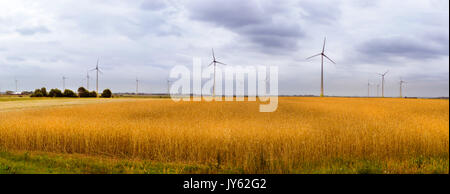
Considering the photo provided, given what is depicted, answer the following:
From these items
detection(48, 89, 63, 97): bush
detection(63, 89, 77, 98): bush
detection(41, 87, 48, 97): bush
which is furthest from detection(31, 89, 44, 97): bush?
detection(63, 89, 77, 98): bush

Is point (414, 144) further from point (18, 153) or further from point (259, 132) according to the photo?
point (18, 153)

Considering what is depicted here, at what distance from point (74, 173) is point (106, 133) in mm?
5502

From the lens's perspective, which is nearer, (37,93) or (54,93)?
(37,93)

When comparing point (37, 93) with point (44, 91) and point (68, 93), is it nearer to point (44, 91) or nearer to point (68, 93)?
point (44, 91)

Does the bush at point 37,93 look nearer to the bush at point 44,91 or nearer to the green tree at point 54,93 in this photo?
the bush at point 44,91

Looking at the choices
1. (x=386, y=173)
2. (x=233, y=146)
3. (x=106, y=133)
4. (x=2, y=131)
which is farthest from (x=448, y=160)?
(x=2, y=131)

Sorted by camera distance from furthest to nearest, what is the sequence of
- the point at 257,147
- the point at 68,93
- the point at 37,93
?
the point at 68,93, the point at 37,93, the point at 257,147

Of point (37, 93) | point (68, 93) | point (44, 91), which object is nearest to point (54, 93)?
point (44, 91)

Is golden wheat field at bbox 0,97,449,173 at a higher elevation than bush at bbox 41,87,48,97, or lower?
lower

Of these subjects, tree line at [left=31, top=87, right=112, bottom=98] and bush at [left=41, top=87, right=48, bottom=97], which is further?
bush at [left=41, top=87, right=48, bottom=97]

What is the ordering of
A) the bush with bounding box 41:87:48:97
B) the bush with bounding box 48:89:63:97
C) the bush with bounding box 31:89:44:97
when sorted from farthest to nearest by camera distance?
the bush with bounding box 48:89:63:97 < the bush with bounding box 41:87:48:97 < the bush with bounding box 31:89:44:97

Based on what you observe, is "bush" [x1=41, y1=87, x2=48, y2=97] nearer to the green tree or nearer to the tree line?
the tree line
